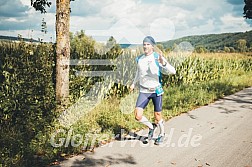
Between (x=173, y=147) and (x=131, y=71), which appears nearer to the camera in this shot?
(x=173, y=147)

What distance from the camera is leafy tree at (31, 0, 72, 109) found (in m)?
6.41

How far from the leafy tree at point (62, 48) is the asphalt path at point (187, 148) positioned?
1.90m

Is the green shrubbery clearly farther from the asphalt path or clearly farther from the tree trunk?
the asphalt path

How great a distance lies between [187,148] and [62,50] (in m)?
3.55

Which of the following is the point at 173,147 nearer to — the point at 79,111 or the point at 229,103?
the point at 79,111

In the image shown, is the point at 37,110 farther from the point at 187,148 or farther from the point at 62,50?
the point at 187,148

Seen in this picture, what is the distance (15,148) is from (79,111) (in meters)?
2.30

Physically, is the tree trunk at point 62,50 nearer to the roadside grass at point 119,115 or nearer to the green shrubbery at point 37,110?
the green shrubbery at point 37,110

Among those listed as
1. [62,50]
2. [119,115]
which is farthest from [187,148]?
[62,50]

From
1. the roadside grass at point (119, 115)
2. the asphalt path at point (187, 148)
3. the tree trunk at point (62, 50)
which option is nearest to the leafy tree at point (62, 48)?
the tree trunk at point (62, 50)

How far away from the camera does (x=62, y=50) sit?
6.54m

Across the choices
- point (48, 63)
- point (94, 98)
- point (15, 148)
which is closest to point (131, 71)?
point (94, 98)

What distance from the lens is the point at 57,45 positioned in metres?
6.54

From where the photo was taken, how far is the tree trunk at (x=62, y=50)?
21.0 ft
